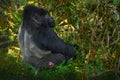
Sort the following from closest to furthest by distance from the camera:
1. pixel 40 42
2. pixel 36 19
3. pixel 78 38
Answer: pixel 40 42
pixel 36 19
pixel 78 38

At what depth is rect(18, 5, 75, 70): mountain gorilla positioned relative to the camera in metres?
7.05

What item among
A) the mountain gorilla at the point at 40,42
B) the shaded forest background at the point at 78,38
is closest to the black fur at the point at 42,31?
the mountain gorilla at the point at 40,42

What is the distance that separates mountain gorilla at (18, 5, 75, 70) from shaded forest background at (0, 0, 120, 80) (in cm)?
24

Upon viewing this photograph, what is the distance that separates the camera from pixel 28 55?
7.26 meters

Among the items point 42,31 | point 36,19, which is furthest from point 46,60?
point 36,19

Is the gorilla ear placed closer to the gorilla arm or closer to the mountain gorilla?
the mountain gorilla

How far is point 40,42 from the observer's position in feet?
23.0

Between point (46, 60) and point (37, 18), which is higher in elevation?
point (37, 18)

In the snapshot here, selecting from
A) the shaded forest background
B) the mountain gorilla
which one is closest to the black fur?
the mountain gorilla

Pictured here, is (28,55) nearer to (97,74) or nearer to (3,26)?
(97,74)

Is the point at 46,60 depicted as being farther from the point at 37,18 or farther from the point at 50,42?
the point at 37,18

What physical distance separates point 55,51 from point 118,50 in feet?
3.81

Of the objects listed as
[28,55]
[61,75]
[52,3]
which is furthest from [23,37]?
[52,3]

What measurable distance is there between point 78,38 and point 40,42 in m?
1.40
